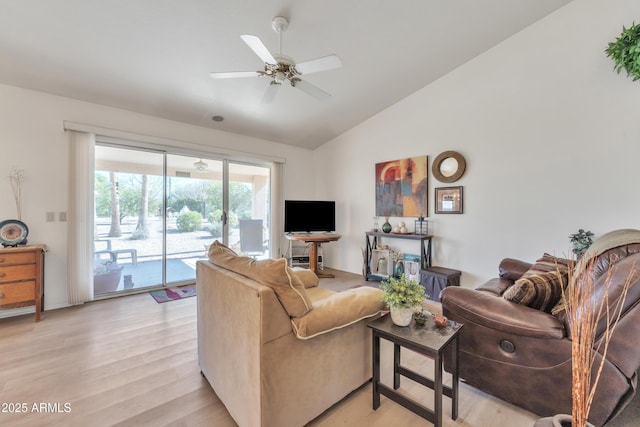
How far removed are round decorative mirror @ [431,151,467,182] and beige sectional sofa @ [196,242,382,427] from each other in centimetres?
265

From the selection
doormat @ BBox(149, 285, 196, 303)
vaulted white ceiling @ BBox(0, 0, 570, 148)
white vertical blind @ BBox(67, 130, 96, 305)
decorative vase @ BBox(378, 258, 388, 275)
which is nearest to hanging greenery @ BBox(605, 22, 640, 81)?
vaulted white ceiling @ BBox(0, 0, 570, 148)

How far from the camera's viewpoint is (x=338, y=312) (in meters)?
1.47

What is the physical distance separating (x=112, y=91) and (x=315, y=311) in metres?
3.69

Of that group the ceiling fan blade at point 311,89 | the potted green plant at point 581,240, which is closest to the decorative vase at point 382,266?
the potted green plant at point 581,240

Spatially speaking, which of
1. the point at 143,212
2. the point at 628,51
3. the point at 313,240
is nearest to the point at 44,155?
the point at 143,212

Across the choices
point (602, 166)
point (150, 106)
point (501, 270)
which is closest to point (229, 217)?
point (150, 106)

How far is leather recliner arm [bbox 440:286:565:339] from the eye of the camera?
1.41 meters

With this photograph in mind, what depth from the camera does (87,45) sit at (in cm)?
250

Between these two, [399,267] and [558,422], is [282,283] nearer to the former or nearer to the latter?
[558,422]

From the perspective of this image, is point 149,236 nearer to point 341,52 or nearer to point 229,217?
point 229,217

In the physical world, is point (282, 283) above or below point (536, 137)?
below

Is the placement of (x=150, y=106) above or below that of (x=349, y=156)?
above

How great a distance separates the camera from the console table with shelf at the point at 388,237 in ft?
12.5

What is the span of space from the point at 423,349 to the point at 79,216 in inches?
163
